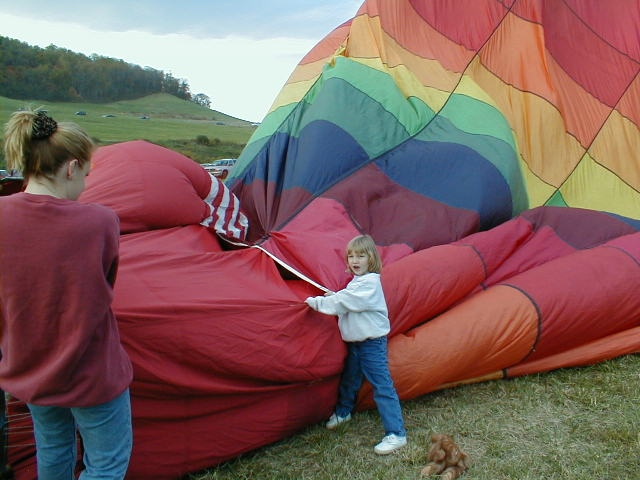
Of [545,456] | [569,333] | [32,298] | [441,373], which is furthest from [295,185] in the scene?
[32,298]

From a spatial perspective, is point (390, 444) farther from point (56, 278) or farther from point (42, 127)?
point (42, 127)

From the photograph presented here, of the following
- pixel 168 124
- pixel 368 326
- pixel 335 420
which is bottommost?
pixel 335 420

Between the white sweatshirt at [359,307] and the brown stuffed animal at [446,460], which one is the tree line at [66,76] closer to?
the white sweatshirt at [359,307]

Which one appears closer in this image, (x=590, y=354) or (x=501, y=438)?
(x=501, y=438)

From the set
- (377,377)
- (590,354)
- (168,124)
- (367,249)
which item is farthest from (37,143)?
(168,124)

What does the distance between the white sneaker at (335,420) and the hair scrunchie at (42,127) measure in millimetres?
1482

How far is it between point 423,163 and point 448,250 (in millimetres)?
741

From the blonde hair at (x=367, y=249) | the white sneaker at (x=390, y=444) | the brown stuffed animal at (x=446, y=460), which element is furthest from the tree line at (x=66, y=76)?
the brown stuffed animal at (x=446, y=460)

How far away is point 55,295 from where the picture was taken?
1499 mm

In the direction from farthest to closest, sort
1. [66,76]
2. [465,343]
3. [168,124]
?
[168,124] < [66,76] < [465,343]

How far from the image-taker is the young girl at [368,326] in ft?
7.76

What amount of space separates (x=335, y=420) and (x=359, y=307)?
465mm

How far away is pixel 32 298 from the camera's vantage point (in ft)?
4.91

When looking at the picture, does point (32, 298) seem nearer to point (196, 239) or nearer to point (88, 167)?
point (88, 167)
